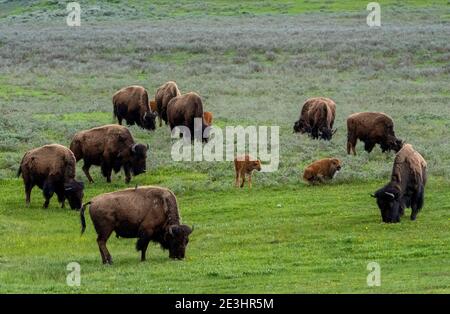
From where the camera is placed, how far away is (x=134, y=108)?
34.0 m

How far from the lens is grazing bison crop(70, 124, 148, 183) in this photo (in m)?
26.1

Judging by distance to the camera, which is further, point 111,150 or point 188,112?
point 188,112

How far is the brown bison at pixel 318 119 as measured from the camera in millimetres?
31750

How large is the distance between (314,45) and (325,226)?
43171 mm

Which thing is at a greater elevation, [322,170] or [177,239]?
[177,239]

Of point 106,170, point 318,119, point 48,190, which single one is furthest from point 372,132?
point 48,190

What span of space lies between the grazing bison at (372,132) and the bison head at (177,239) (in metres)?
12.0

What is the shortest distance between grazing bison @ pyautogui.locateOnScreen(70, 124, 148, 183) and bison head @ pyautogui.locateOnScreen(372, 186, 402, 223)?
765 cm

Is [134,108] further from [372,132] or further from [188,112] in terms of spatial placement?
[372,132]

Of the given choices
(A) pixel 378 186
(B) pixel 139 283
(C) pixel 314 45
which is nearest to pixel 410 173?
(A) pixel 378 186

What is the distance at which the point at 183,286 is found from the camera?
15.4 metres

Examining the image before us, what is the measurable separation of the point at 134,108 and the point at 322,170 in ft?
33.5

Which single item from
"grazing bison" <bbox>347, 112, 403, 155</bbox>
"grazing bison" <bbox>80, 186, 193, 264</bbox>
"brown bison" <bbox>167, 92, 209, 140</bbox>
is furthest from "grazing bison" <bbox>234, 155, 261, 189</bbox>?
"grazing bison" <bbox>80, 186, 193, 264</bbox>

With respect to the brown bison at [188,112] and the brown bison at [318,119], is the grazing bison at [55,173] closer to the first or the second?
the brown bison at [188,112]
